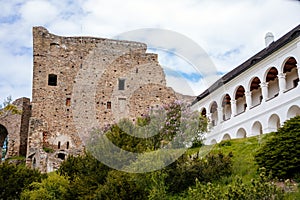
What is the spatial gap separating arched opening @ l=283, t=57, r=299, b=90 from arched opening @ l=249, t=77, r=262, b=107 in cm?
304

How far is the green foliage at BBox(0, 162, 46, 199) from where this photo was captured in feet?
68.5

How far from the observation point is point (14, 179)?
70.8 ft

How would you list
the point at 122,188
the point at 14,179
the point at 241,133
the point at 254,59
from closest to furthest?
the point at 122,188 → the point at 14,179 → the point at 254,59 → the point at 241,133

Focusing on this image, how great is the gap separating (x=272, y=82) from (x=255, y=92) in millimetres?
2313

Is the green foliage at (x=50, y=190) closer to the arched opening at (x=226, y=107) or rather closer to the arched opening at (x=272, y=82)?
the arched opening at (x=272, y=82)

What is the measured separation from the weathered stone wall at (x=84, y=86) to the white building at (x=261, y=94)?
5342 millimetres

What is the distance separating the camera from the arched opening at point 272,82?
3092cm

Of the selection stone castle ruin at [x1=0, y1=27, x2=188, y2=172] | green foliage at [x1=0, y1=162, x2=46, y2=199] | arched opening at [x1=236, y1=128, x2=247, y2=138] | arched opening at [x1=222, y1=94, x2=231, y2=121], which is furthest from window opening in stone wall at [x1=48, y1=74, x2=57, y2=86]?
green foliage at [x1=0, y1=162, x2=46, y2=199]

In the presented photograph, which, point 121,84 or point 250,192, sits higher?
point 121,84

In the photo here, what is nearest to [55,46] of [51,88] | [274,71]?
[51,88]

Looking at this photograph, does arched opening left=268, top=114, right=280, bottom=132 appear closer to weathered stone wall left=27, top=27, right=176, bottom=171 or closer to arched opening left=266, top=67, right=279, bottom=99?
arched opening left=266, top=67, right=279, bottom=99

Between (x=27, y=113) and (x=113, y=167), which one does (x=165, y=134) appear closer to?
(x=113, y=167)

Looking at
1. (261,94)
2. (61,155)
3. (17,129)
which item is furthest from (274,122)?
(17,129)

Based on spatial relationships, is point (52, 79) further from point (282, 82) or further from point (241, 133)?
point (282, 82)
